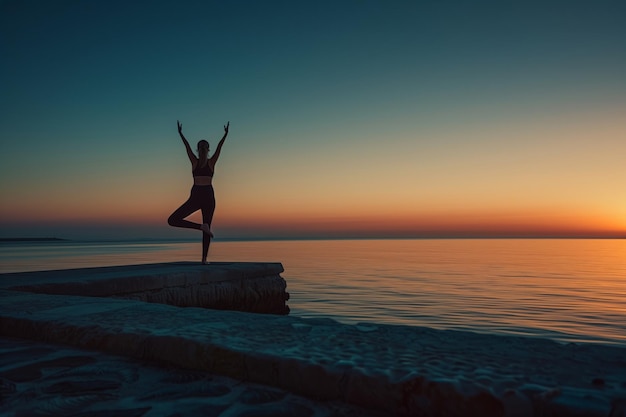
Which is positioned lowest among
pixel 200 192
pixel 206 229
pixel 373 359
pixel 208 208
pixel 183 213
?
pixel 373 359

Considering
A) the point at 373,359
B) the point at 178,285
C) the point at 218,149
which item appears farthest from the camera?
the point at 218,149

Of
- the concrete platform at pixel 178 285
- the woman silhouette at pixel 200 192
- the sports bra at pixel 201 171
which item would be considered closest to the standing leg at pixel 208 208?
the woman silhouette at pixel 200 192

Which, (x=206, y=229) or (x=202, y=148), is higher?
(x=202, y=148)

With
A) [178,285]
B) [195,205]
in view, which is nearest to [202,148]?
[195,205]

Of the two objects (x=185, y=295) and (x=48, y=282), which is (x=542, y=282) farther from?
(x=48, y=282)

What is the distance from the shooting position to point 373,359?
2.46 m

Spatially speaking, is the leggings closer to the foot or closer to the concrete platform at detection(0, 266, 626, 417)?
the foot

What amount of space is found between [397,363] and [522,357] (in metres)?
0.73

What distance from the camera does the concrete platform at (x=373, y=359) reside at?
196 centimetres

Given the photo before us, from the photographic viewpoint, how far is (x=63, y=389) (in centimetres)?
251

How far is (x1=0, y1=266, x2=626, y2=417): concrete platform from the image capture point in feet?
6.42

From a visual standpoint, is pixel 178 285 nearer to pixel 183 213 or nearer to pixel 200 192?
pixel 183 213

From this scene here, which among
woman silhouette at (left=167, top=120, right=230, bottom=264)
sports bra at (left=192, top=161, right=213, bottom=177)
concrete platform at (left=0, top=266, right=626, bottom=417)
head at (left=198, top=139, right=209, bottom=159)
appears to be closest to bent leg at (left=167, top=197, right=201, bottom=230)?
woman silhouette at (left=167, top=120, right=230, bottom=264)

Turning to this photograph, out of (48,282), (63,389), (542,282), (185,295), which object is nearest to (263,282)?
(185,295)
